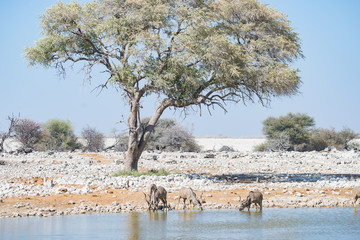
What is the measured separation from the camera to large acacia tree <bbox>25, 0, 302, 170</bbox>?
72.9 ft

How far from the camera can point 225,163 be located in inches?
1313

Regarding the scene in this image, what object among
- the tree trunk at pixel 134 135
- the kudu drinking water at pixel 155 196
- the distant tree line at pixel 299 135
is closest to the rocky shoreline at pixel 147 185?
the kudu drinking water at pixel 155 196

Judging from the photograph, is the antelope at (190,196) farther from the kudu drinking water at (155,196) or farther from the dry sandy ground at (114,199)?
the dry sandy ground at (114,199)

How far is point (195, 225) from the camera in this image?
13.9 metres

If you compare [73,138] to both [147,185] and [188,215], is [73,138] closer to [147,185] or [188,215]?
[147,185]

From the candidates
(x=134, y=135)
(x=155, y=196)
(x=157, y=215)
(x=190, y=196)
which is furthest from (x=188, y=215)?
(x=134, y=135)

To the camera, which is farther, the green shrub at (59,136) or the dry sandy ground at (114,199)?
the green shrub at (59,136)

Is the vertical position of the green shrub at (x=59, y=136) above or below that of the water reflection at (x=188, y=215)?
above

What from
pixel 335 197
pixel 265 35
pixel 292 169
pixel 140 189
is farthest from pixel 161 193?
pixel 292 169

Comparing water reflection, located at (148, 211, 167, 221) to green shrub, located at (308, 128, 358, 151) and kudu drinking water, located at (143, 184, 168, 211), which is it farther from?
green shrub, located at (308, 128, 358, 151)

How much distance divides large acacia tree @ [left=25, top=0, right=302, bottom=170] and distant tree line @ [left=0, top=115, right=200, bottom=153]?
21847 mm

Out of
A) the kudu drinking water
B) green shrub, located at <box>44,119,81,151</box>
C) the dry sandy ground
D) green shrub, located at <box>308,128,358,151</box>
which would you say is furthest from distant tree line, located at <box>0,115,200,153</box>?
the kudu drinking water

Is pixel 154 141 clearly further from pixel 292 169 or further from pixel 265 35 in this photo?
pixel 265 35

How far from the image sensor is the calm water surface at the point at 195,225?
12.7 m
